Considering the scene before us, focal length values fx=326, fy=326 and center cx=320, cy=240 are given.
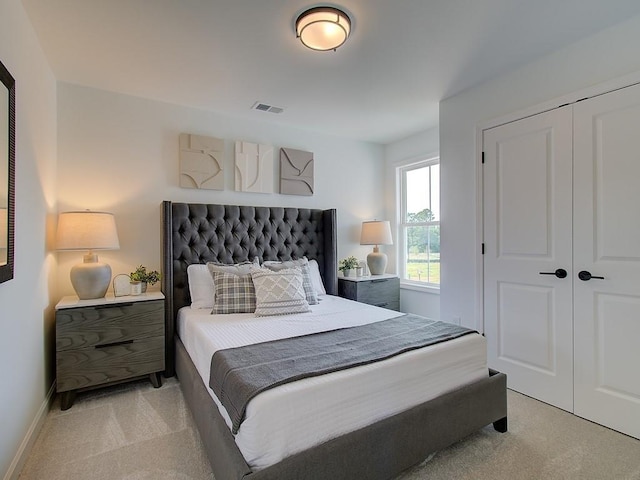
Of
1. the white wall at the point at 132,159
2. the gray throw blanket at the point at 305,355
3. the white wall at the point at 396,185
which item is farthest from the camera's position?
the white wall at the point at 396,185

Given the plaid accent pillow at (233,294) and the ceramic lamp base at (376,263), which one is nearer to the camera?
the plaid accent pillow at (233,294)

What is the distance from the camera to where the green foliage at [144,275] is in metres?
2.85

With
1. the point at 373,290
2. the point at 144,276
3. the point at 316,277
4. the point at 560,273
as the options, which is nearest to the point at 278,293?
the point at 316,277

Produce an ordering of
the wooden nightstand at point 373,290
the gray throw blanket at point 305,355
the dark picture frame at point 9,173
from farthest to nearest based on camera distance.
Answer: the wooden nightstand at point 373,290 < the dark picture frame at point 9,173 < the gray throw blanket at point 305,355

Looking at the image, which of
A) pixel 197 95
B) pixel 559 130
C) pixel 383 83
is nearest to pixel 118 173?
pixel 197 95

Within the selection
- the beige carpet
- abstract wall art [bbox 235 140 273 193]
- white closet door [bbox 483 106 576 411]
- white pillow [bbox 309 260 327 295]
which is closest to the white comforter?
the beige carpet

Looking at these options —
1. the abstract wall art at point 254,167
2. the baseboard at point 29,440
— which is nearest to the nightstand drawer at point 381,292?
the abstract wall art at point 254,167

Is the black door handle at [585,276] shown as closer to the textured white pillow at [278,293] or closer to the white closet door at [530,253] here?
the white closet door at [530,253]

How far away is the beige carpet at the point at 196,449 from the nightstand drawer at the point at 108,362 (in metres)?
0.20

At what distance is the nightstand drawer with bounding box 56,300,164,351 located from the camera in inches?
93.2

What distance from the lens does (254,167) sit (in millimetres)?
3582

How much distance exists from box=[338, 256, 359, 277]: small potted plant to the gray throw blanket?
1.77m

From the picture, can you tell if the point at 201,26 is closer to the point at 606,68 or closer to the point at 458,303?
the point at 606,68

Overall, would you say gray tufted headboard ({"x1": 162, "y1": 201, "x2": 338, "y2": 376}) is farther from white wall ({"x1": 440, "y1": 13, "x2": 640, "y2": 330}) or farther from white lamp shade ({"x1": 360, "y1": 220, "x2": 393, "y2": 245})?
white wall ({"x1": 440, "y1": 13, "x2": 640, "y2": 330})
